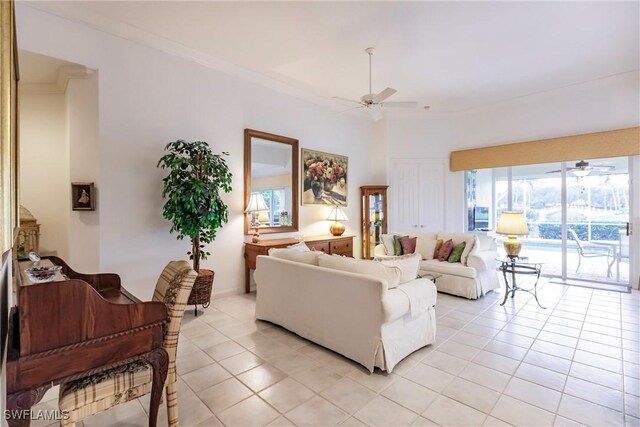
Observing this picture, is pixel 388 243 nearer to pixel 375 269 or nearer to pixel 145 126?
pixel 375 269

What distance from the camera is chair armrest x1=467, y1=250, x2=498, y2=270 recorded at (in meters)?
4.42

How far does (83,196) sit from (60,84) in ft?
5.46

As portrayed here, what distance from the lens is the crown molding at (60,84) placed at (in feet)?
10.9

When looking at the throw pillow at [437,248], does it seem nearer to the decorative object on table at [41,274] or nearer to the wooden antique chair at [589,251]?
the wooden antique chair at [589,251]

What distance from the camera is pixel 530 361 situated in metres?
2.60

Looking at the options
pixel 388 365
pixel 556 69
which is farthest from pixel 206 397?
pixel 556 69

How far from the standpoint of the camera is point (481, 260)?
4.41m

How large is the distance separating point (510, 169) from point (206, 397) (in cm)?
645

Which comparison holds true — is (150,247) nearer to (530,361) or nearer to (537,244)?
(530,361)

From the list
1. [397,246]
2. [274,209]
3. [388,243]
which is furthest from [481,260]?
[274,209]

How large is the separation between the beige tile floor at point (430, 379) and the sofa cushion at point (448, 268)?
0.89m

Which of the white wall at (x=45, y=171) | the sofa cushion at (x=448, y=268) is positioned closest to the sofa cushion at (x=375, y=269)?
the sofa cushion at (x=448, y=268)

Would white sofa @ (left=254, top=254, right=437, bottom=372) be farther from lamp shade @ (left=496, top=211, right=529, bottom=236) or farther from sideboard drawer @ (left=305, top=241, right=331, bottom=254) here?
lamp shade @ (left=496, top=211, right=529, bottom=236)

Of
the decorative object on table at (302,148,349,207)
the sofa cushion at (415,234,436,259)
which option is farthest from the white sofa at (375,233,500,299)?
the decorative object on table at (302,148,349,207)
